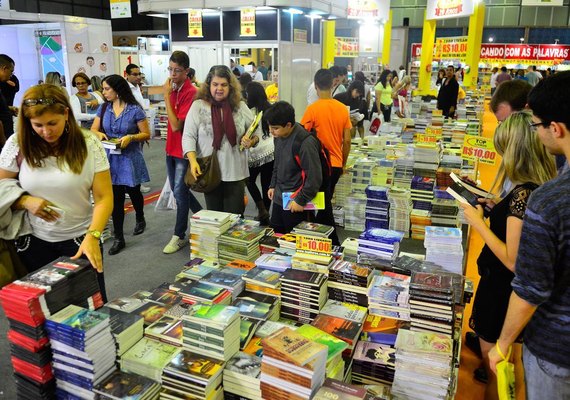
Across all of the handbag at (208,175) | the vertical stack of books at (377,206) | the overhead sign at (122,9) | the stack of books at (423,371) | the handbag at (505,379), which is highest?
the overhead sign at (122,9)

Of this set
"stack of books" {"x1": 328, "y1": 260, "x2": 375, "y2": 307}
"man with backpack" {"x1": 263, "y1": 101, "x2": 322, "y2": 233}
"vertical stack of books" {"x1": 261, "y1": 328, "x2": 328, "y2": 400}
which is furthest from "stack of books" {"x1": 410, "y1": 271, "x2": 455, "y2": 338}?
"man with backpack" {"x1": 263, "y1": 101, "x2": 322, "y2": 233}

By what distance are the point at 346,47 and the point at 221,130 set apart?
34.7 feet

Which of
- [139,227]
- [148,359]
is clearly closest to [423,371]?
[148,359]

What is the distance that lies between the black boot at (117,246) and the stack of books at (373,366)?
3.27 meters

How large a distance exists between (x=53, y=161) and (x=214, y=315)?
3.75 feet

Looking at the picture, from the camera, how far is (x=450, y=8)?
14438mm

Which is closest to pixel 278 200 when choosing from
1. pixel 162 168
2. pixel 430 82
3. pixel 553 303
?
pixel 553 303

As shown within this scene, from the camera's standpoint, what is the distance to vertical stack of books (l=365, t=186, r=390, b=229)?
4930mm

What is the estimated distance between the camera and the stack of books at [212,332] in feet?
5.96

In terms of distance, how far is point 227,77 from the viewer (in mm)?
3838

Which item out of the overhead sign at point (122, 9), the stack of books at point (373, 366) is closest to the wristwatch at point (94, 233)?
the stack of books at point (373, 366)

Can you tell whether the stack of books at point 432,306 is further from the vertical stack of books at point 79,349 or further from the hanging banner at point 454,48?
the hanging banner at point 454,48

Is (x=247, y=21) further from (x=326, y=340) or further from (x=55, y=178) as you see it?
(x=326, y=340)

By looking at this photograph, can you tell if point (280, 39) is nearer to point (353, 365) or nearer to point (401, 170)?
point (401, 170)
